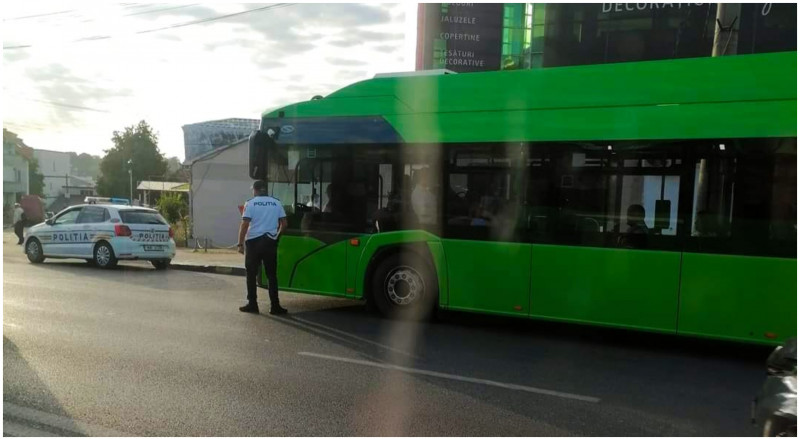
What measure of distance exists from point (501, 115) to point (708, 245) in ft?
8.79

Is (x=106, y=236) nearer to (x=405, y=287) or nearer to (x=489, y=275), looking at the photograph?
(x=405, y=287)

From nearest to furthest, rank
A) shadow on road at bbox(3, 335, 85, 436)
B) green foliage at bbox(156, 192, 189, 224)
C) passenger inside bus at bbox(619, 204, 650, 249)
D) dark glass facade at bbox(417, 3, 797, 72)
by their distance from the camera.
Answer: shadow on road at bbox(3, 335, 85, 436) → passenger inside bus at bbox(619, 204, 650, 249) → dark glass facade at bbox(417, 3, 797, 72) → green foliage at bbox(156, 192, 189, 224)

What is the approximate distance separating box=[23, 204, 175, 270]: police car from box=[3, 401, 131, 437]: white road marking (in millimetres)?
10264

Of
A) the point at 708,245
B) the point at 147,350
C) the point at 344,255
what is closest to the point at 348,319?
the point at 344,255

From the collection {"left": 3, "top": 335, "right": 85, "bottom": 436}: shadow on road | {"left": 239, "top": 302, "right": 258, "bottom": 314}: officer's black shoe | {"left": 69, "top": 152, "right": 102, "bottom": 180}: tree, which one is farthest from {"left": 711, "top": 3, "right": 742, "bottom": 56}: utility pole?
{"left": 69, "top": 152, "right": 102, "bottom": 180}: tree

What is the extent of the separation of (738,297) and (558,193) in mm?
2116

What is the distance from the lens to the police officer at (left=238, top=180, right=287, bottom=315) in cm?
842

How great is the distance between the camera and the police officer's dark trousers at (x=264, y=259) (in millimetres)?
8469

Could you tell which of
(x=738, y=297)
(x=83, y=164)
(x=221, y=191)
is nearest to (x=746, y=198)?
(x=738, y=297)

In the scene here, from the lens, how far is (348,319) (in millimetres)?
8305

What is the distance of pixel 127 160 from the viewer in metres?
78.9

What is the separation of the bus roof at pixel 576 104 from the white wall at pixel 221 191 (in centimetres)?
1927

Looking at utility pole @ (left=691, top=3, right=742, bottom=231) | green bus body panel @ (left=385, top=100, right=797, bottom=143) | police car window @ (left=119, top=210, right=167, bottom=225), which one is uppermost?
utility pole @ (left=691, top=3, right=742, bottom=231)

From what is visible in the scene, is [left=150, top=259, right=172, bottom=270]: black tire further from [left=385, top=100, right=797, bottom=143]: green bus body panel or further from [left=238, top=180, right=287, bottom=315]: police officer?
[left=385, top=100, right=797, bottom=143]: green bus body panel
